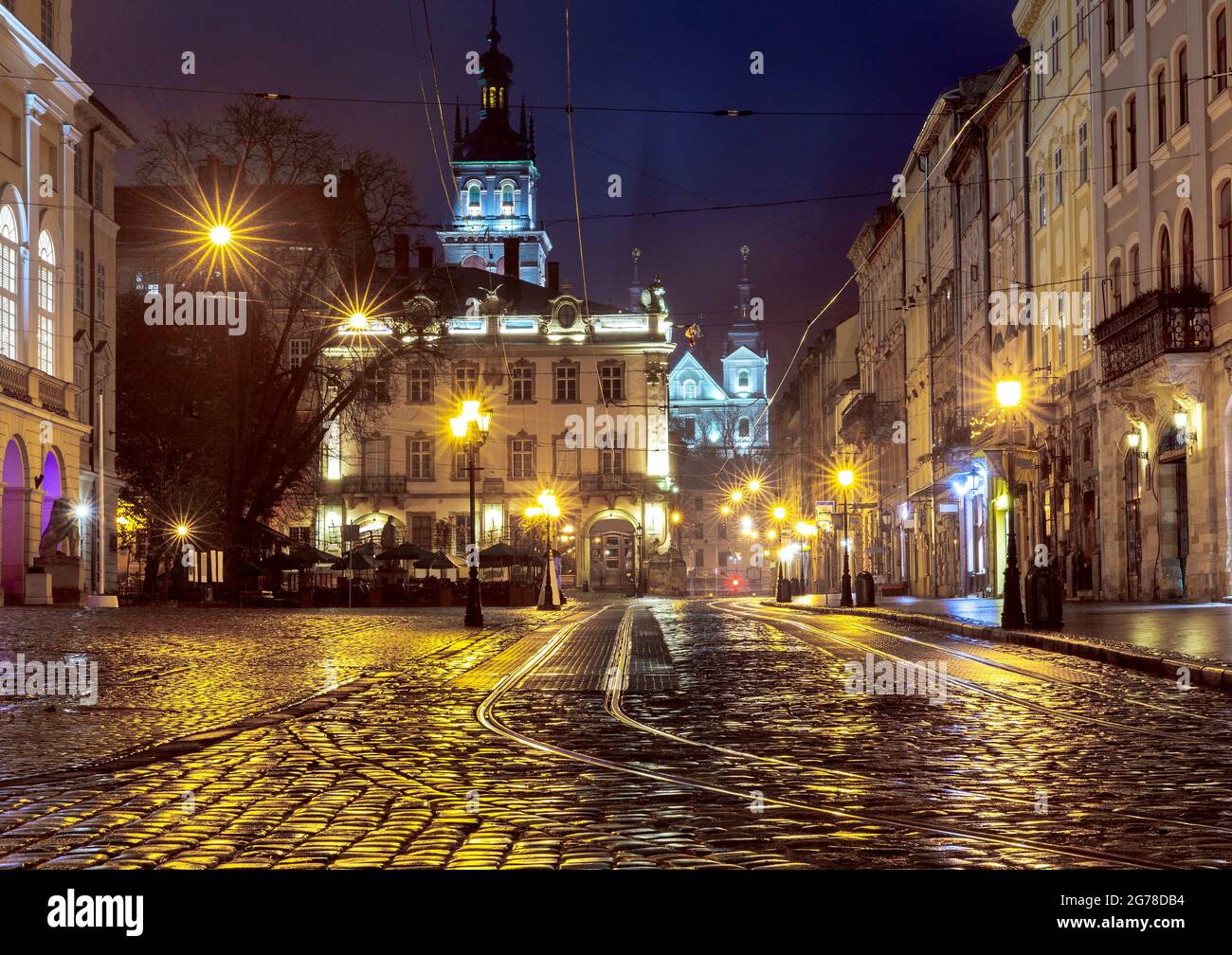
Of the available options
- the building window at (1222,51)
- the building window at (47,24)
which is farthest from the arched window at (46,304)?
the building window at (1222,51)

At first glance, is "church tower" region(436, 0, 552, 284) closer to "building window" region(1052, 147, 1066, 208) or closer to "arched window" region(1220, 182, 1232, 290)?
"building window" region(1052, 147, 1066, 208)

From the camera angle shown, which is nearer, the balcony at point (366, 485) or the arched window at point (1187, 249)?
the arched window at point (1187, 249)

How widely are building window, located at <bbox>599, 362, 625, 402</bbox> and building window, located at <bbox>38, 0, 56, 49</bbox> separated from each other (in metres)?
46.8

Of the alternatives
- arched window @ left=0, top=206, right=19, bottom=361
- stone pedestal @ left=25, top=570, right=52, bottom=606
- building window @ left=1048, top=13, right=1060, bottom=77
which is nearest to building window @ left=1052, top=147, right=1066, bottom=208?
building window @ left=1048, top=13, right=1060, bottom=77

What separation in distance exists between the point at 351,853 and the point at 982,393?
44.8 metres

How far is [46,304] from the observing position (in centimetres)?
4469

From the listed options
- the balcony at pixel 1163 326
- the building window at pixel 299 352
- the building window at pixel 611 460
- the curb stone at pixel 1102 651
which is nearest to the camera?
the curb stone at pixel 1102 651

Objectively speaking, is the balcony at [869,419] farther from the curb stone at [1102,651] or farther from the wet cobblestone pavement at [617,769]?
the wet cobblestone pavement at [617,769]

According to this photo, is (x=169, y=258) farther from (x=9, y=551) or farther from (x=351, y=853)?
(x=351, y=853)

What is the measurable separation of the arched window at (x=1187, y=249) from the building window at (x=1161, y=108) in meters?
1.88

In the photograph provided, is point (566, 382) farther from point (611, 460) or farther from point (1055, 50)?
point (1055, 50)

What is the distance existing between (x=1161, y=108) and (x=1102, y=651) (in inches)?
712

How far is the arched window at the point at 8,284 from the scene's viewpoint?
134 feet

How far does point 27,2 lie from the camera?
138 feet
